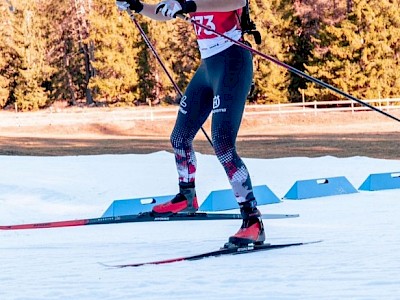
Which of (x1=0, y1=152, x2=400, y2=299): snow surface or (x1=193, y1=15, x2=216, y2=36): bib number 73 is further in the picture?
(x1=193, y1=15, x2=216, y2=36): bib number 73

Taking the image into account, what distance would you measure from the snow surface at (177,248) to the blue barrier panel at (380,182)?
182mm

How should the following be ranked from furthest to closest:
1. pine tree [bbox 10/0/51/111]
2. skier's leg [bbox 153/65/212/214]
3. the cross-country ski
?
pine tree [bbox 10/0/51/111]
skier's leg [bbox 153/65/212/214]
the cross-country ski

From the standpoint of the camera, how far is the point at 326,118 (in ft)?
97.3

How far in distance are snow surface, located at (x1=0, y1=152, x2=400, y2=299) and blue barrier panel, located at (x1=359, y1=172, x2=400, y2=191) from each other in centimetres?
18

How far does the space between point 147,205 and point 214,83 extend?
1.38 metres

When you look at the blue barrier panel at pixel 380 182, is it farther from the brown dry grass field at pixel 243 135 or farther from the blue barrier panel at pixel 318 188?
the brown dry grass field at pixel 243 135

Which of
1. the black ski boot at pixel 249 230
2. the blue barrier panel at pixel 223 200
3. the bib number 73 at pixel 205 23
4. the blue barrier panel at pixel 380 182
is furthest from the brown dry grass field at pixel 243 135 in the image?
the black ski boot at pixel 249 230

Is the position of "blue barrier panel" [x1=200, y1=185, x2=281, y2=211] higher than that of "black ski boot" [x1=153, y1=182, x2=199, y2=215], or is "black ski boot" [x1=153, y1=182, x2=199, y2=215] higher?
"black ski boot" [x1=153, y1=182, x2=199, y2=215]

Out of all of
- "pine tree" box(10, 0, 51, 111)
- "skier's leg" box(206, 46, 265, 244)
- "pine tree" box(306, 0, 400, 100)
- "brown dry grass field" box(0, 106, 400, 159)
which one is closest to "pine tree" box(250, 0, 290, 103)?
"pine tree" box(306, 0, 400, 100)

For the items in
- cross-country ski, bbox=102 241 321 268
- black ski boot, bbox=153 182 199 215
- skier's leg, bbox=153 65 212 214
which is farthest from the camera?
black ski boot, bbox=153 182 199 215

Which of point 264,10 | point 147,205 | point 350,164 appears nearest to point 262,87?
point 264,10

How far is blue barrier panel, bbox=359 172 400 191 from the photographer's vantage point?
19.1 ft

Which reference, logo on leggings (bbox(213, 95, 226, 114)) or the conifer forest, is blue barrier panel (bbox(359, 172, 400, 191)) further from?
the conifer forest

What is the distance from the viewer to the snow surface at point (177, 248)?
2.55 meters
